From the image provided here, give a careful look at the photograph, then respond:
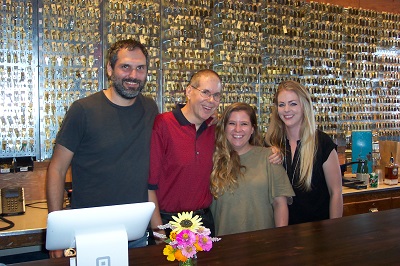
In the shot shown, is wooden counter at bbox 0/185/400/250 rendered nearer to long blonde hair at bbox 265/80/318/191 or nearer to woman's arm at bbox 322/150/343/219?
woman's arm at bbox 322/150/343/219

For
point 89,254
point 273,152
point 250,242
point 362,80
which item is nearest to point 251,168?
point 273,152

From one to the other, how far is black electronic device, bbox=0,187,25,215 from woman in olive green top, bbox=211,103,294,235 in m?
1.73

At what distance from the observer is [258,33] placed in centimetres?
489

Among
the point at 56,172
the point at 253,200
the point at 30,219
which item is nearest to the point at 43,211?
the point at 30,219

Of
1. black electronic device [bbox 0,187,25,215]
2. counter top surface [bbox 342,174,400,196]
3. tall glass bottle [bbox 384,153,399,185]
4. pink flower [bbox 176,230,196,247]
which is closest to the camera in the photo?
pink flower [bbox 176,230,196,247]

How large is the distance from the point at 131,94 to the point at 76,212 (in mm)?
1260

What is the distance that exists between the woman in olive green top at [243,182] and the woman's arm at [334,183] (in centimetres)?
36

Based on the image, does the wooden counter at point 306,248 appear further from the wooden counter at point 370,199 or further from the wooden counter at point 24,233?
the wooden counter at point 370,199

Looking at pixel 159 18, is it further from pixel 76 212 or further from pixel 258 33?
pixel 76 212

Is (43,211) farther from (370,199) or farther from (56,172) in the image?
(370,199)

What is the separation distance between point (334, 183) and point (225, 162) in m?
0.80

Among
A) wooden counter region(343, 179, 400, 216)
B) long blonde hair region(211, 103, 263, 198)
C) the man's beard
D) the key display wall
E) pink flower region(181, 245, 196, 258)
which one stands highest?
the key display wall

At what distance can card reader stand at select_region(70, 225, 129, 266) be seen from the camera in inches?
59.1

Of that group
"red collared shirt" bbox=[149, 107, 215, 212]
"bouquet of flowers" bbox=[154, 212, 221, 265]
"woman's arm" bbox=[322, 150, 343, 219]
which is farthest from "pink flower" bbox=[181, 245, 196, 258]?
"woman's arm" bbox=[322, 150, 343, 219]
